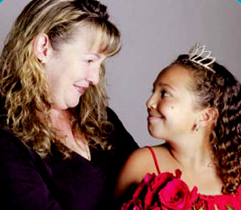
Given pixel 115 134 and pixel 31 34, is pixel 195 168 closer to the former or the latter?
pixel 115 134

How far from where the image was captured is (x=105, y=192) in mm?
1390

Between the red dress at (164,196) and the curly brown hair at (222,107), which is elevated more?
the curly brown hair at (222,107)

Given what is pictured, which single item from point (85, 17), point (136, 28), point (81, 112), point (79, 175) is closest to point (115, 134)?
point (81, 112)

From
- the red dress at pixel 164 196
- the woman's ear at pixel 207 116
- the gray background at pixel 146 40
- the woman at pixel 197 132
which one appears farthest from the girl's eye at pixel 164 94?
the gray background at pixel 146 40

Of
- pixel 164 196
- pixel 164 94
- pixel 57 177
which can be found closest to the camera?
pixel 164 196

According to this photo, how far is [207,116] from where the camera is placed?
145 centimetres

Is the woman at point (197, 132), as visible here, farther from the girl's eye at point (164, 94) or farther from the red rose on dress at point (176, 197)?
the red rose on dress at point (176, 197)

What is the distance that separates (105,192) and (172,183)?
0.30 meters

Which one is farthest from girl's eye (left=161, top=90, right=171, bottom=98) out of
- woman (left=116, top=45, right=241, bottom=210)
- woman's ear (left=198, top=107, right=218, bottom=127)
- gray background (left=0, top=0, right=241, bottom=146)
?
gray background (left=0, top=0, right=241, bottom=146)

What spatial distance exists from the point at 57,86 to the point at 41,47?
11 cm

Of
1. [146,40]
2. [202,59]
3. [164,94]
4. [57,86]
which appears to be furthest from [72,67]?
[146,40]

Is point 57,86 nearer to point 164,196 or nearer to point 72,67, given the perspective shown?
point 72,67

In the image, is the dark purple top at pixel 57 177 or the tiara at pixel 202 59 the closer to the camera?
the dark purple top at pixel 57 177

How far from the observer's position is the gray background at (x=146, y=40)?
6.68ft
